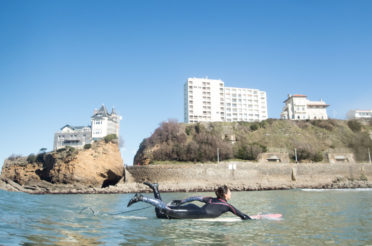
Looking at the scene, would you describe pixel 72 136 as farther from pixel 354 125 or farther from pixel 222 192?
pixel 222 192

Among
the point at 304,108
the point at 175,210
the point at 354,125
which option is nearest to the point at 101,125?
the point at 304,108

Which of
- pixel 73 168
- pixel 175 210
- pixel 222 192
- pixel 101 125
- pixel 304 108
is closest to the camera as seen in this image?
pixel 222 192

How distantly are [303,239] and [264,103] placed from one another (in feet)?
301

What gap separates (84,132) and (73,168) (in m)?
41.1

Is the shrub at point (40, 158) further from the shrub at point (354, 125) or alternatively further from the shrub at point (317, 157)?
the shrub at point (354, 125)

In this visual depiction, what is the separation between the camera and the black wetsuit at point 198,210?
7.36m

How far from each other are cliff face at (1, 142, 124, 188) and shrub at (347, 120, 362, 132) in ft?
166

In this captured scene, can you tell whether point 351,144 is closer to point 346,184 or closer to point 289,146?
point 289,146

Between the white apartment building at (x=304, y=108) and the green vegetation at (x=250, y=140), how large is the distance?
577 inches

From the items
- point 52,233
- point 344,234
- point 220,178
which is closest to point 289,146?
point 220,178

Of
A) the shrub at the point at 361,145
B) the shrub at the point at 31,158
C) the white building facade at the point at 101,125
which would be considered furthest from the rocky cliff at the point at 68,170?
the shrub at the point at 361,145

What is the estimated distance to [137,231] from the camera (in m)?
6.29

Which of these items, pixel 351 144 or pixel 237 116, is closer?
pixel 351 144

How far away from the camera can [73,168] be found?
3853 cm
